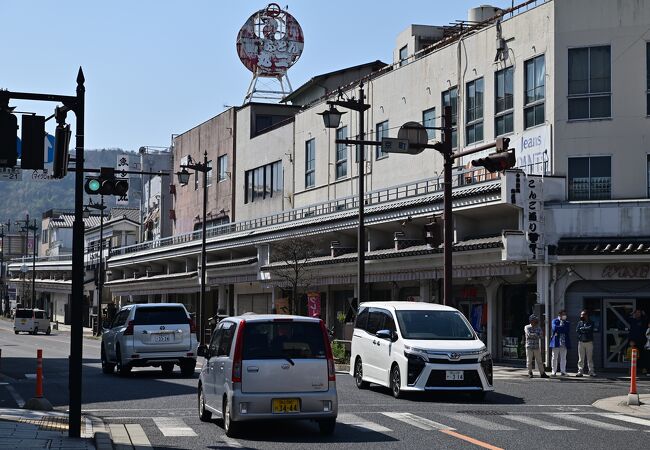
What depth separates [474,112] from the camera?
3919 cm

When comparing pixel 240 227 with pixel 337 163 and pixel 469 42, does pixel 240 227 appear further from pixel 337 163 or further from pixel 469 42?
pixel 469 42

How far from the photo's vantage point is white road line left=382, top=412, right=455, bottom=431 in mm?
15742

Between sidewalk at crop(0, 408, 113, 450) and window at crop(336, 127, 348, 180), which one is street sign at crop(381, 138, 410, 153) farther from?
window at crop(336, 127, 348, 180)

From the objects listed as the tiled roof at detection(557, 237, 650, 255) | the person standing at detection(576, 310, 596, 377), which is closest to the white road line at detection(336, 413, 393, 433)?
the person standing at detection(576, 310, 596, 377)

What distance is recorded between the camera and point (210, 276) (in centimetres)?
6384

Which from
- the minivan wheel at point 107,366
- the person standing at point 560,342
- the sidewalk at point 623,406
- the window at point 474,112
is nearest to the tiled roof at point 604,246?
the person standing at point 560,342

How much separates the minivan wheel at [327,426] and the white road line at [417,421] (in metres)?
1.63

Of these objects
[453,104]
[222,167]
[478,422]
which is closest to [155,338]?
[478,422]

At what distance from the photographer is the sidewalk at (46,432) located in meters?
12.9

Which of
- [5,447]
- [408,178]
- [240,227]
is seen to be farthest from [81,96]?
[240,227]

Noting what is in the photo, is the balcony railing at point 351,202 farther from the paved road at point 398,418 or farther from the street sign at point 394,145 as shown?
the paved road at point 398,418

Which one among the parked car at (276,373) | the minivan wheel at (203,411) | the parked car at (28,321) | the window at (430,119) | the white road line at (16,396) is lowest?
the parked car at (28,321)

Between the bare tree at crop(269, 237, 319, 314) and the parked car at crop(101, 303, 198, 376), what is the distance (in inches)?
693

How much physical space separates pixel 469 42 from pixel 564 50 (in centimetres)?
606
